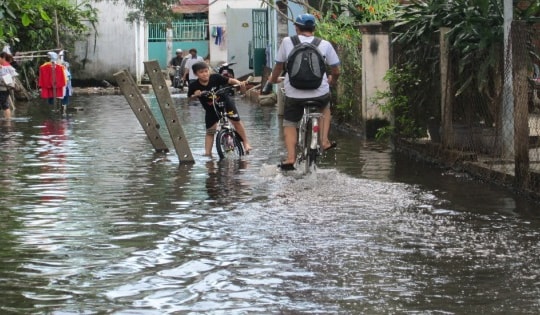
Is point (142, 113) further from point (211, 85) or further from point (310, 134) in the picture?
point (310, 134)

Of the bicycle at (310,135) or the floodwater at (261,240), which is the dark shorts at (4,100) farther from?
the bicycle at (310,135)

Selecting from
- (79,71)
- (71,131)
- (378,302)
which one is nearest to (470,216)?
(378,302)

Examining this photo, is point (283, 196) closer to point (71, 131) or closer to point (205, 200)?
point (205, 200)

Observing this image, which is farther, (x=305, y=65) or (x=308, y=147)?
(x=308, y=147)

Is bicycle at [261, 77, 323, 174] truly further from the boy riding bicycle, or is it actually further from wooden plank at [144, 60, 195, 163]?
the boy riding bicycle

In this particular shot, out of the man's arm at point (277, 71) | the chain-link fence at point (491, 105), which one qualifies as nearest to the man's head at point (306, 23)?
the man's arm at point (277, 71)

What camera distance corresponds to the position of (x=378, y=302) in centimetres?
672

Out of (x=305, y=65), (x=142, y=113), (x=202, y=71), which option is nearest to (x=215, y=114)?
(x=202, y=71)

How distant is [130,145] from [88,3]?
94.9ft

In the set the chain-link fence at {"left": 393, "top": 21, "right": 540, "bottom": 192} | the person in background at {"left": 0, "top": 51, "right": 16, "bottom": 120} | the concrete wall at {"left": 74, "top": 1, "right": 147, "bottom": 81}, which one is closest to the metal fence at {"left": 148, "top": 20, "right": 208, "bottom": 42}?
the concrete wall at {"left": 74, "top": 1, "right": 147, "bottom": 81}

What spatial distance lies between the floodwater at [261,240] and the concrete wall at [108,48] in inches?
1245

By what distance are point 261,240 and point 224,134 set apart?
6.86m

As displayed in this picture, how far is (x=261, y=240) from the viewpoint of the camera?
888 centimetres

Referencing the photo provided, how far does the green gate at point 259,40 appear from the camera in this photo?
40062 mm
